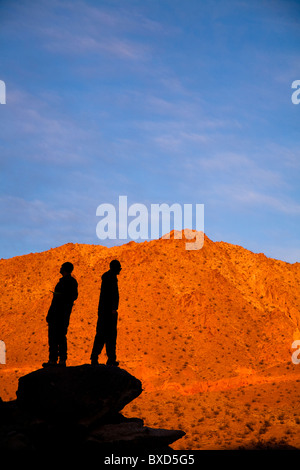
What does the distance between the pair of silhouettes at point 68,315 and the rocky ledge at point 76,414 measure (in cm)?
81

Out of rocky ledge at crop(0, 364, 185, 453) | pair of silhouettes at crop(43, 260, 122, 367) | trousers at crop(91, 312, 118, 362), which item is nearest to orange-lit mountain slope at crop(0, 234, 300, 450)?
trousers at crop(91, 312, 118, 362)

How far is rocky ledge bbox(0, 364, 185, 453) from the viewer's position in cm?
905

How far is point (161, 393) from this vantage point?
109 feet

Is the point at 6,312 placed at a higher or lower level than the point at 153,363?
higher

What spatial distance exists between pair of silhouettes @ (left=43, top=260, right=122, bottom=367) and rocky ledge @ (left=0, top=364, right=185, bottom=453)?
0.81m

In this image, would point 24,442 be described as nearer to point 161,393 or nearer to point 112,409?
point 112,409

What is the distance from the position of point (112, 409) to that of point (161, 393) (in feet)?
80.7

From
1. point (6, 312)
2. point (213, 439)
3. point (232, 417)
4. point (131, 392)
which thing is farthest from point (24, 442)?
point (6, 312)

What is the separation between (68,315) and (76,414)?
2495mm

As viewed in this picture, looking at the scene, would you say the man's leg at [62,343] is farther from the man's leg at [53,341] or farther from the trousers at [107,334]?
the trousers at [107,334]

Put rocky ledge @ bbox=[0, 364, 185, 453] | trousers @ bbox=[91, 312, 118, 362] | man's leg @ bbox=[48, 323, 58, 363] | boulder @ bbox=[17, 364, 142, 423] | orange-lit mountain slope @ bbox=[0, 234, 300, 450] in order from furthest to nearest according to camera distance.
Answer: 1. orange-lit mountain slope @ bbox=[0, 234, 300, 450]
2. trousers @ bbox=[91, 312, 118, 362]
3. man's leg @ bbox=[48, 323, 58, 363]
4. boulder @ bbox=[17, 364, 142, 423]
5. rocky ledge @ bbox=[0, 364, 185, 453]

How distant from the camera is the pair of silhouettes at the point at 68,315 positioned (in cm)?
1081

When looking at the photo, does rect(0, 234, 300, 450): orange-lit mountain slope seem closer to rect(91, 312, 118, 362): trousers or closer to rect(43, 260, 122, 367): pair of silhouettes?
rect(91, 312, 118, 362): trousers
